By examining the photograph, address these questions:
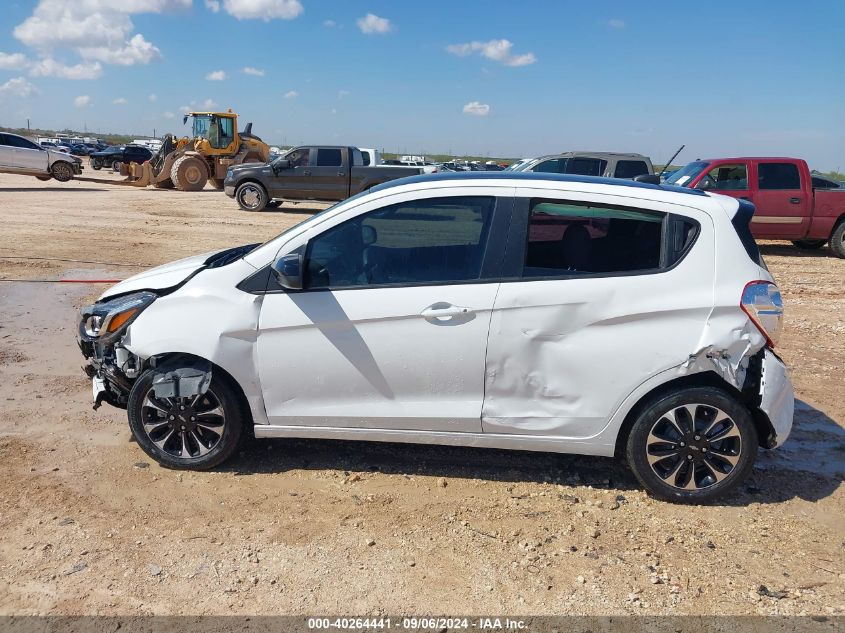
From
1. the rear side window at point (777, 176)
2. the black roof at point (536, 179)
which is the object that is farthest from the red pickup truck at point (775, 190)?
the black roof at point (536, 179)

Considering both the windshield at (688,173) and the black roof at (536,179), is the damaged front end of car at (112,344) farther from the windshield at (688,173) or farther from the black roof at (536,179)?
the windshield at (688,173)

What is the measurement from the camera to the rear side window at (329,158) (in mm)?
19391

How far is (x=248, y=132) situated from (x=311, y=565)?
27.7 m

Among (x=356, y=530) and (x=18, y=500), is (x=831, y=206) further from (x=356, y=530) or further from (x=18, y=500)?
(x=18, y=500)

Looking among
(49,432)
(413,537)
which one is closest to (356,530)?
(413,537)

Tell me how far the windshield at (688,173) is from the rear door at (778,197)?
1.10 meters

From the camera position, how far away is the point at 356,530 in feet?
11.8

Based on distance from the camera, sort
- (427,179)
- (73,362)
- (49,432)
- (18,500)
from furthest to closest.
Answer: (73,362) → (49,432) → (427,179) → (18,500)

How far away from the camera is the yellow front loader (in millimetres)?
26500

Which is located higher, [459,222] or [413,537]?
[459,222]

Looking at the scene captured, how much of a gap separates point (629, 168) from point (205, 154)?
707 inches

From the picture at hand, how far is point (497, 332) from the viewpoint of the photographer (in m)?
3.75

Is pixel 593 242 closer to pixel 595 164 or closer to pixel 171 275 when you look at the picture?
pixel 171 275

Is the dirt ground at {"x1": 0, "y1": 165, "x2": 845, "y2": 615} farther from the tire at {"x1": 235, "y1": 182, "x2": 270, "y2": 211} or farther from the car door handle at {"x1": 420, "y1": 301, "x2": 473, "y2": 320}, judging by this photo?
the tire at {"x1": 235, "y1": 182, "x2": 270, "y2": 211}
